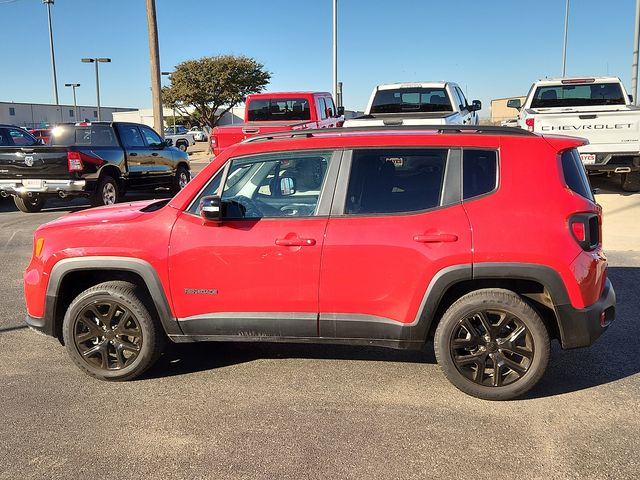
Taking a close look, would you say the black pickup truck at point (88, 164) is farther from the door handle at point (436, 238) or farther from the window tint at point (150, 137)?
the door handle at point (436, 238)

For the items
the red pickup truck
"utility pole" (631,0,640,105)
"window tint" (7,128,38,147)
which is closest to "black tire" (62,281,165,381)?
the red pickup truck

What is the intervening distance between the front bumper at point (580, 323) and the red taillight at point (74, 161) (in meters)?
9.88

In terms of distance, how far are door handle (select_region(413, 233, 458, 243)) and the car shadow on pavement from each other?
118 cm

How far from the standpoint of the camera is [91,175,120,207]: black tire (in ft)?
37.8

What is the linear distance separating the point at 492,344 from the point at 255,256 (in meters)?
1.61

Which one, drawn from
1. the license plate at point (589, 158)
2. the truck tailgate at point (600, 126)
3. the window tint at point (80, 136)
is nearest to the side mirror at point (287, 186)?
the truck tailgate at point (600, 126)

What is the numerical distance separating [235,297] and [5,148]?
31.1 feet

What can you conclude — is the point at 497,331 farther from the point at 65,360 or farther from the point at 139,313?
the point at 65,360

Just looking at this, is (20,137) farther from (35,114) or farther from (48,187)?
(35,114)

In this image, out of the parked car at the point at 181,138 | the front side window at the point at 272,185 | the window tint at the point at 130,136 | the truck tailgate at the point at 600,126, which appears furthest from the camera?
the parked car at the point at 181,138

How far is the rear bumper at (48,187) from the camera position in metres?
11.2

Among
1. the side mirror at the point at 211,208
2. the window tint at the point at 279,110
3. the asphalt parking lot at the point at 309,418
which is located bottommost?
the asphalt parking lot at the point at 309,418

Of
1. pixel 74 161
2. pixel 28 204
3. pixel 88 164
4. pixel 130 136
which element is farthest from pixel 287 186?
pixel 28 204

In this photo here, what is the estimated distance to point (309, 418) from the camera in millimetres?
3537
